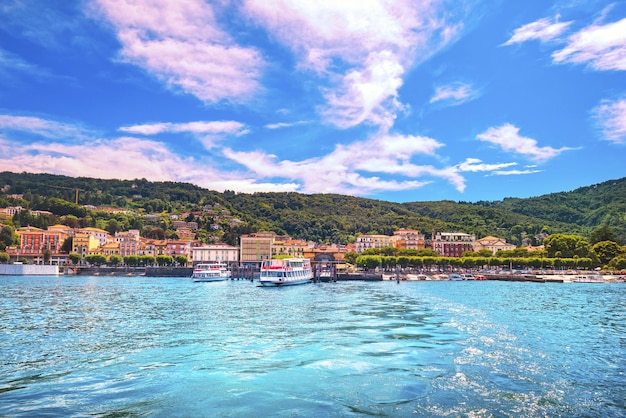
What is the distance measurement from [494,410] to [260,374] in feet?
22.3

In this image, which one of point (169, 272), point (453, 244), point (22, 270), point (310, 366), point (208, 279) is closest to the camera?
point (310, 366)

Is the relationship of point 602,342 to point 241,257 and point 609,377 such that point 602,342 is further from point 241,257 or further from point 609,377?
point 241,257

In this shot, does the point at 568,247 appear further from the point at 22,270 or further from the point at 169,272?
the point at 22,270

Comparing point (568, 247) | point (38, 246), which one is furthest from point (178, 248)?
point (568, 247)

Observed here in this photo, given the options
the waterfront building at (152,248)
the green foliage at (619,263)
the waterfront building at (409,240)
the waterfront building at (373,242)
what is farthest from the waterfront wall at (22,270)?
the green foliage at (619,263)

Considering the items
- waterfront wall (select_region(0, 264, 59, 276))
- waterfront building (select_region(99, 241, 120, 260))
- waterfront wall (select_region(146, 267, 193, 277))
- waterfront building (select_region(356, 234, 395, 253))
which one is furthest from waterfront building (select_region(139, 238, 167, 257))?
waterfront building (select_region(356, 234, 395, 253))

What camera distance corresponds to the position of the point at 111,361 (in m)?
17.3

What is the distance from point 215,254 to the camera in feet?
478

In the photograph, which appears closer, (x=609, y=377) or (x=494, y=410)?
(x=494, y=410)

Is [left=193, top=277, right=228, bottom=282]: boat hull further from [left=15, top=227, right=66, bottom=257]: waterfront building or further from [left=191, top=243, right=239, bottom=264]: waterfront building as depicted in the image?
[left=15, top=227, right=66, bottom=257]: waterfront building

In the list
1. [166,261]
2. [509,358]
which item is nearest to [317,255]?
[166,261]

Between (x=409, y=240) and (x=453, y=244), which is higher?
(x=409, y=240)

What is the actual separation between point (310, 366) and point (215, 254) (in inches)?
5217

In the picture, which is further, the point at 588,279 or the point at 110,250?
the point at 110,250
